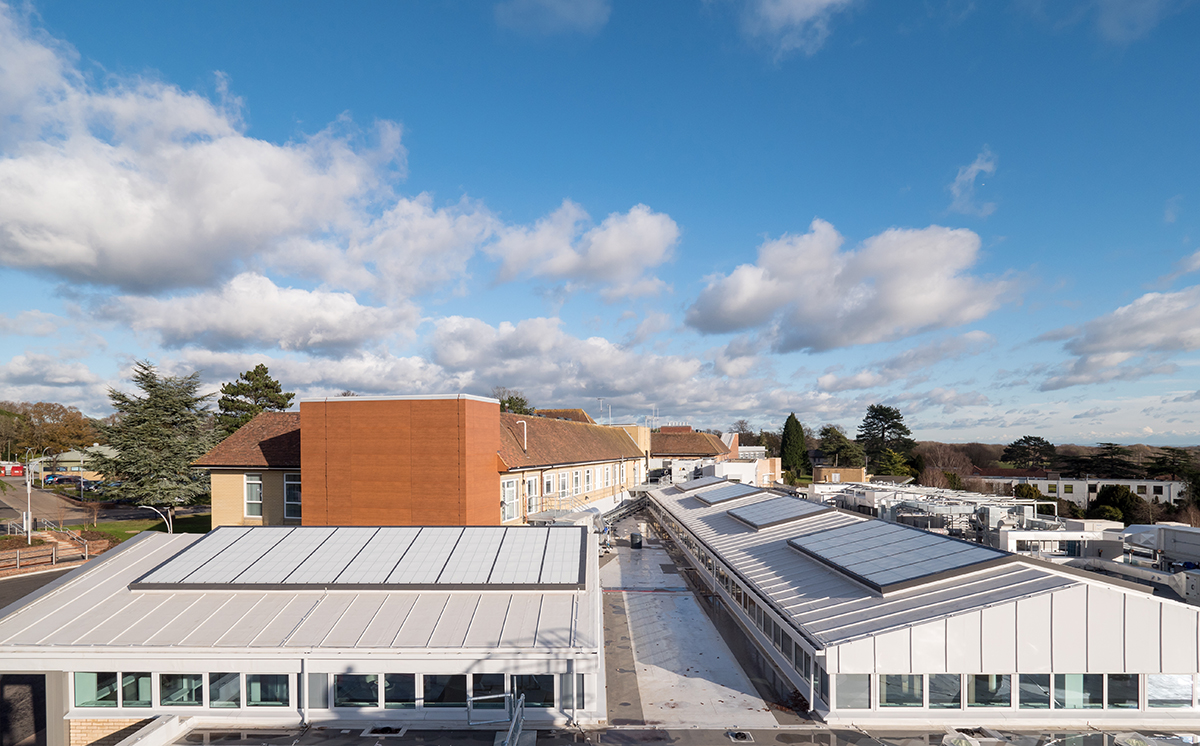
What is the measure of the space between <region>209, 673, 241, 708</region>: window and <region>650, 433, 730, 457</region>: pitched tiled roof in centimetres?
6506

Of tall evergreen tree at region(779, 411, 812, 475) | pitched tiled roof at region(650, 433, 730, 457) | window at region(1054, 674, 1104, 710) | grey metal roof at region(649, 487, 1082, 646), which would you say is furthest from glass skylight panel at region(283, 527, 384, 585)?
tall evergreen tree at region(779, 411, 812, 475)

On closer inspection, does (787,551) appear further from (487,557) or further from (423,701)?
(423,701)

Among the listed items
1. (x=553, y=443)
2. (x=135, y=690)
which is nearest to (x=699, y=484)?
(x=553, y=443)

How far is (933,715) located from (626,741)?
22.5 feet

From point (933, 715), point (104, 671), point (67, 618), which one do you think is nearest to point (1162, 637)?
point (933, 715)

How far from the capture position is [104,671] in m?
12.5

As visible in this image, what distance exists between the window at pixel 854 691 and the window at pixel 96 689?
16.4m

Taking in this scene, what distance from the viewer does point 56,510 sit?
2106 inches

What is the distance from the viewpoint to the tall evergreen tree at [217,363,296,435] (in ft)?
193

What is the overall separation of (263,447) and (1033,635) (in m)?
33.1

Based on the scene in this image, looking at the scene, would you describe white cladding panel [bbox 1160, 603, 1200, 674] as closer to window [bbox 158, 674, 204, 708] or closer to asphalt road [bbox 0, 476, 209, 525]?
window [bbox 158, 674, 204, 708]

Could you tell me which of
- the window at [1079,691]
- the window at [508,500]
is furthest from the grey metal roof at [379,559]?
the window at [1079,691]

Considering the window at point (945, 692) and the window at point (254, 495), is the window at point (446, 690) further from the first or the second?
the window at point (254, 495)

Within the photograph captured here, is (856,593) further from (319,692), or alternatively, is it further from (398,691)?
(319,692)
